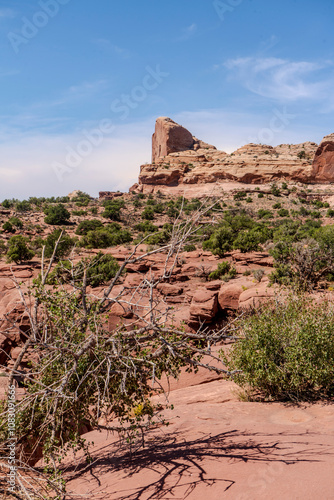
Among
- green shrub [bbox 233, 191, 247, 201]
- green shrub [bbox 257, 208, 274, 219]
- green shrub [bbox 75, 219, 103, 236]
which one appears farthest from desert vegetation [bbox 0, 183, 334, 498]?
green shrub [bbox 233, 191, 247, 201]

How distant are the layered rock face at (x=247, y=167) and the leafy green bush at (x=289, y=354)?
173ft

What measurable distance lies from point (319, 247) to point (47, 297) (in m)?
13.4

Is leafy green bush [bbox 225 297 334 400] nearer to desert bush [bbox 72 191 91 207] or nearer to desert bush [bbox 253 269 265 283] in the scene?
desert bush [bbox 253 269 265 283]

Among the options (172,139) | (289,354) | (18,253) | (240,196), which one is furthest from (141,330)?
(172,139)

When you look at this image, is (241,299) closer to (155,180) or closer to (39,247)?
(39,247)

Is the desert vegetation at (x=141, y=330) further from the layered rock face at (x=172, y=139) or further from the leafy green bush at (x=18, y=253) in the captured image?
the layered rock face at (x=172, y=139)

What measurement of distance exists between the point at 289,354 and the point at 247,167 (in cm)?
6181

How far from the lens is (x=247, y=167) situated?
213 ft

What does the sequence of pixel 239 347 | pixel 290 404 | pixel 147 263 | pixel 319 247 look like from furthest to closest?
pixel 147 263 < pixel 319 247 < pixel 239 347 < pixel 290 404

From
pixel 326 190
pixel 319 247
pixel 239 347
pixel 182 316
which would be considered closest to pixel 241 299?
pixel 182 316

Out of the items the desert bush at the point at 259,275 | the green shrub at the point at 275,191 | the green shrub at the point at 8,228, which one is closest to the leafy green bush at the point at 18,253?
the green shrub at the point at 8,228

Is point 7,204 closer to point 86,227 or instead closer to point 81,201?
point 81,201

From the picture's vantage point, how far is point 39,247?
2564 cm

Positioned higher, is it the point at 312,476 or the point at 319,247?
the point at 319,247
